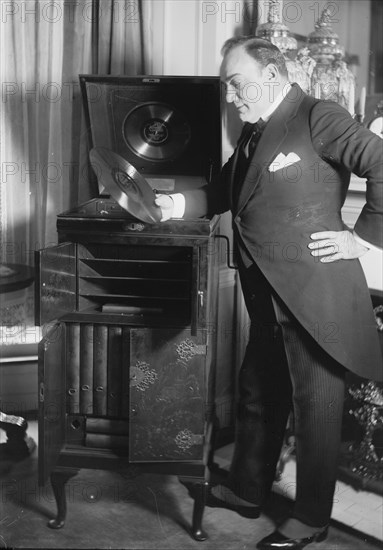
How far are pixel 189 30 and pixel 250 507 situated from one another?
1.89 metres

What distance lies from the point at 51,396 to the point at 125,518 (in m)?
0.61

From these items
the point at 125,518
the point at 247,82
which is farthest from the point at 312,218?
the point at 125,518

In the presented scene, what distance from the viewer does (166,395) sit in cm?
215

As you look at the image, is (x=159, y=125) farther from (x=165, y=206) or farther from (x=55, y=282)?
(x=55, y=282)

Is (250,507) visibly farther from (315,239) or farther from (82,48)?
(82,48)

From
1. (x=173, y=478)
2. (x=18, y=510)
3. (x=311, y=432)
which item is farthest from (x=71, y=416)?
(x=311, y=432)

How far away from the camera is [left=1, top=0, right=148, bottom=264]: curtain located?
9.20ft

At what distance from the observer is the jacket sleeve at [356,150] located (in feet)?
6.23

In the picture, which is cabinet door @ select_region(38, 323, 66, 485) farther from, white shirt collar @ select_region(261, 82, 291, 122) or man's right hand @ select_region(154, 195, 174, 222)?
white shirt collar @ select_region(261, 82, 291, 122)

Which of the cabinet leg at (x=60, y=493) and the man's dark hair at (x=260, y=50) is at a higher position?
the man's dark hair at (x=260, y=50)

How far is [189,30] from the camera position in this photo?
275 cm

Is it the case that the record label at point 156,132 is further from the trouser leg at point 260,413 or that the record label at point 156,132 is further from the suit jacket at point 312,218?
the trouser leg at point 260,413

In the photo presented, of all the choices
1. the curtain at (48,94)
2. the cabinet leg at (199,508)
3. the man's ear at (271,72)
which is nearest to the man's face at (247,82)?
the man's ear at (271,72)

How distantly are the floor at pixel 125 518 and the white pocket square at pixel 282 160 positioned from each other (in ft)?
4.13
